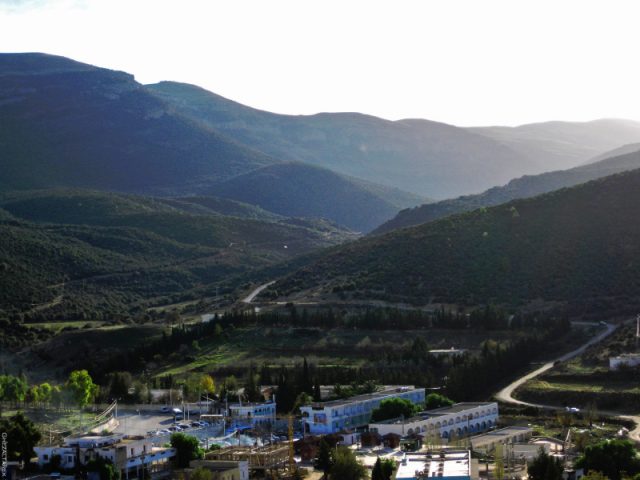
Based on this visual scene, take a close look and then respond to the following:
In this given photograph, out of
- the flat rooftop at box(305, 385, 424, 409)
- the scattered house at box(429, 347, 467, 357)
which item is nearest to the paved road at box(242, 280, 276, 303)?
the scattered house at box(429, 347, 467, 357)

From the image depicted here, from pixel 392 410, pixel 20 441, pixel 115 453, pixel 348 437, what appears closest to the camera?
pixel 115 453

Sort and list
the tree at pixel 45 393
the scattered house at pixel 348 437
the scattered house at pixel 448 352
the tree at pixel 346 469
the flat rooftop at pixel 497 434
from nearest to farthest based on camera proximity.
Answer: the tree at pixel 346 469, the flat rooftop at pixel 497 434, the scattered house at pixel 348 437, the tree at pixel 45 393, the scattered house at pixel 448 352

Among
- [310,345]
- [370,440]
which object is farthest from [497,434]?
[310,345]

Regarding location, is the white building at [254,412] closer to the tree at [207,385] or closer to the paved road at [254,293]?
the tree at [207,385]

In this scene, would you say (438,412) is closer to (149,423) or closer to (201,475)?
(149,423)

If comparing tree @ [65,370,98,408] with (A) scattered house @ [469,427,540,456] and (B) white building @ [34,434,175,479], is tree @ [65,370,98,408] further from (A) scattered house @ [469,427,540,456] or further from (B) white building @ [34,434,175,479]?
(A) scattered house @ [469,427,540,456]

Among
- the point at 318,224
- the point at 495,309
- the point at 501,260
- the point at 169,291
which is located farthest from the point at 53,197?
the point at 495,309

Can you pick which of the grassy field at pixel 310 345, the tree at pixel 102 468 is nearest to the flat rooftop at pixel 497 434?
the tree at pixel 102 468
